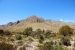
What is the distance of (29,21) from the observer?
524 ft

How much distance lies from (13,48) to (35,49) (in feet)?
8.34

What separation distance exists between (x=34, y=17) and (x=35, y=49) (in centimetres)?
14437

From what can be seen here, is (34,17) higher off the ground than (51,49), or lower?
higher

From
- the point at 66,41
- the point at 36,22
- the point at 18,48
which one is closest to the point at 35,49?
the point at 18,48

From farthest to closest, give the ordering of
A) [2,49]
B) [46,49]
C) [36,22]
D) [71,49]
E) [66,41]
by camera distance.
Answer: [36,22] < [66,41] < [71,49] < [46,49] < [2,49]

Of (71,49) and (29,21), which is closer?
(71,49)

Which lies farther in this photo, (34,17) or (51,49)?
(34,17)

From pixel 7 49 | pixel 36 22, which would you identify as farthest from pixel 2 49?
pixel 36 22

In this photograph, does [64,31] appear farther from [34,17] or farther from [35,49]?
[34,17]

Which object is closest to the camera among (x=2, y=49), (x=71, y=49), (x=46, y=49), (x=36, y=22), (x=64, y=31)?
(x=2, y=49)

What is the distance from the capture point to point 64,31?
174ft

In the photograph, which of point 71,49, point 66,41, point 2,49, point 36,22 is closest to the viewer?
point 2,49

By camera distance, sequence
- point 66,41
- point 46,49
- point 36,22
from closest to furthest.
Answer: point 46,49 < point 66,41 < point 36,22

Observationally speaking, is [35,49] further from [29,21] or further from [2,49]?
[29,21]
